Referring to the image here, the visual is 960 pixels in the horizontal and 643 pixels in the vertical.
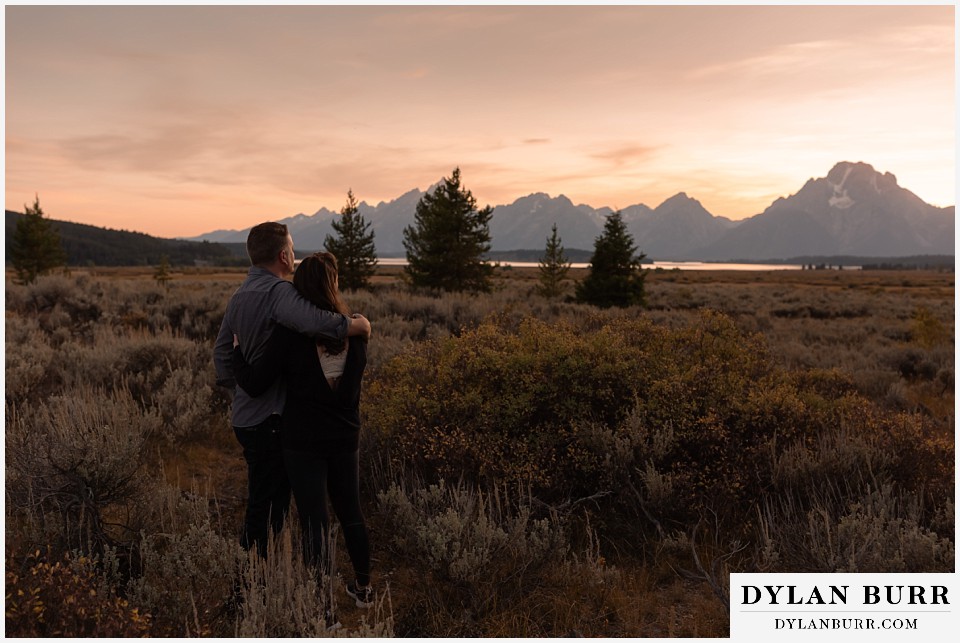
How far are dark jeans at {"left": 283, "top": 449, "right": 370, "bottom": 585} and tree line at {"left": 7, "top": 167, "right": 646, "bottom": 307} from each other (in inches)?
735

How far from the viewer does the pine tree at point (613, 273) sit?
876 inches

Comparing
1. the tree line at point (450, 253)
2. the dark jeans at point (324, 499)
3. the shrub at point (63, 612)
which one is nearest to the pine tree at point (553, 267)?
the tree line at point (450, 253)

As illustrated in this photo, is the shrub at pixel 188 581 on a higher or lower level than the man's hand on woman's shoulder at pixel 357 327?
lower

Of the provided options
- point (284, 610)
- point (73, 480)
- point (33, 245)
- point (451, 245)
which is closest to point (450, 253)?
point (451, 245)

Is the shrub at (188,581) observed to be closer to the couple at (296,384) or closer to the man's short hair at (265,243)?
the couple at (296,384)

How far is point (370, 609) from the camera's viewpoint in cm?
344

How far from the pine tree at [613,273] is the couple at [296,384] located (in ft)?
64.2

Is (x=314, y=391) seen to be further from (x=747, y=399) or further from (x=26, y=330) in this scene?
(x=26, y=330)

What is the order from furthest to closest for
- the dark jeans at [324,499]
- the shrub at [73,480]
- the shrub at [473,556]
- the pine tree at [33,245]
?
1. the pine tree at [33,245]
2. the shrub at [73,480]
3. the shrub at [473,556]
4. the dark jeans at [324,499]

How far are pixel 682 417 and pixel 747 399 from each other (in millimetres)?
849

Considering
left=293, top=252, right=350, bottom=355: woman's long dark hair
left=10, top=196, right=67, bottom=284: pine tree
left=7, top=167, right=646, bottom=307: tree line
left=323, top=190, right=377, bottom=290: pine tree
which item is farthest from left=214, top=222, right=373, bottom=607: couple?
left=10, top=196, right=67, bottom=284: pine tree

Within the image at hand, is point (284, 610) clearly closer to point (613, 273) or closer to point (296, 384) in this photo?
point (296, 384)

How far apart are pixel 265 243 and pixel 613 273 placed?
20.2m

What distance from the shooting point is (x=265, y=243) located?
3338 millimetres
